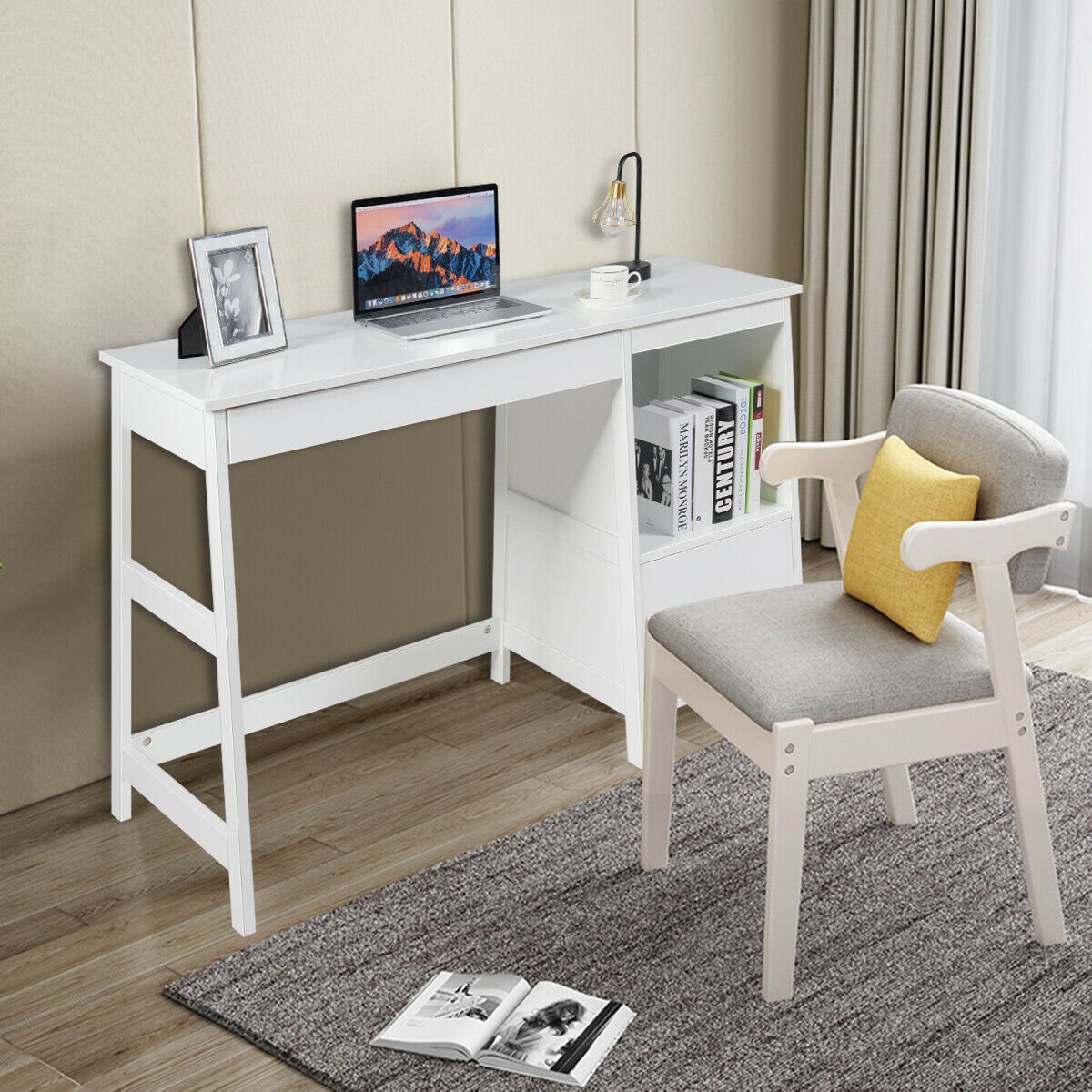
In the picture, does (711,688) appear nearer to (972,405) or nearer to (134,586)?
(972,405)

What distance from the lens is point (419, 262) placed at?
2963 millimetres

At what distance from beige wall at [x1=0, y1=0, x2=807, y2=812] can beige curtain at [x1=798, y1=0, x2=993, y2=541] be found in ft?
0.87

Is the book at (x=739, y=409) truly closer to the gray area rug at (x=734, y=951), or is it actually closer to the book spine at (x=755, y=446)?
the book spine at (x=755, y=446)

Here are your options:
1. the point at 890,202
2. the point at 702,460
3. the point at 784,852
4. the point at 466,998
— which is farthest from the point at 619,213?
the point at 466,998

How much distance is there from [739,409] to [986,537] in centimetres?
103

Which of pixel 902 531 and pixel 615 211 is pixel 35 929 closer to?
pixel 902 531

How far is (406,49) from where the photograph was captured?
2955 millimetres

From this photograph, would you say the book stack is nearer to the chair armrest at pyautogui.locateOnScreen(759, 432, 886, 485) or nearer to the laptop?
the laptop

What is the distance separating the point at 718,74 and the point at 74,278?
164 centimetres

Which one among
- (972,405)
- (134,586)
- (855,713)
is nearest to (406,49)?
(134,586)

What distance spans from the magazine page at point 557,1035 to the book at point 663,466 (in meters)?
1.08

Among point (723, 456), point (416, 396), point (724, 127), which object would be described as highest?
point (724, 127)

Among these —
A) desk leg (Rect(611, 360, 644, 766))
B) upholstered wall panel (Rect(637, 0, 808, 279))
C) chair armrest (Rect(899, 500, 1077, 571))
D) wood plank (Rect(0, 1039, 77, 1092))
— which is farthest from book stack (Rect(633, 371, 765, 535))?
wood plank (Rect(0, 1039, 77, 1092))

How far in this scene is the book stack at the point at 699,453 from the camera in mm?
3018
